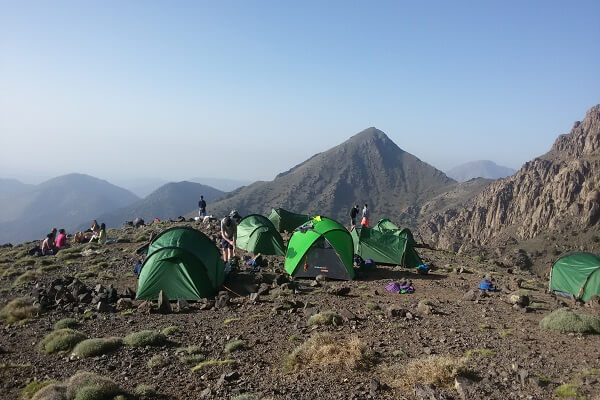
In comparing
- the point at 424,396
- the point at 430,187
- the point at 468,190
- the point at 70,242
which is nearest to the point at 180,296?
the point at 424,396

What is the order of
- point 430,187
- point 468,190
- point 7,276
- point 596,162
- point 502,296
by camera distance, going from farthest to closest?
point 430,187 → point 468,190 → point 596,162 → point 7,276 → point 502,296

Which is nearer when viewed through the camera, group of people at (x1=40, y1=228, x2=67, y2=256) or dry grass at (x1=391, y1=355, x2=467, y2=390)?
dry grass at (x1=391, y1=355, x2=467, y2=390)

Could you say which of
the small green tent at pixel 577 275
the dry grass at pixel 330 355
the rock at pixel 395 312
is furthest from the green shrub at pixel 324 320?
the small green tent at pixel 577 275

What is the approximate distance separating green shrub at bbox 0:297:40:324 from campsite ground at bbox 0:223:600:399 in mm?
372

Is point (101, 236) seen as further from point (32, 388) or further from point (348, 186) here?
point (348, 186)

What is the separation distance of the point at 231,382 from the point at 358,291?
27.1 feet

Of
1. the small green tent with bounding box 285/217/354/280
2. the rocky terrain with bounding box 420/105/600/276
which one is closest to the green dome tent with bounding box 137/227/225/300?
the small green tent with bounding box 285/217/354/280

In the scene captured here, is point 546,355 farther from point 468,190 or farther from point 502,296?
point 468,190

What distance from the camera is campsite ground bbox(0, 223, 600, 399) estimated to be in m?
7.46

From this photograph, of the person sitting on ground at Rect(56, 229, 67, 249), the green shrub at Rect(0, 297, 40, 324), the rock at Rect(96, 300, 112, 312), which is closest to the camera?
the green shrub at Rect(0, 297, 40, 324)

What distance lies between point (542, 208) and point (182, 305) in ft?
275

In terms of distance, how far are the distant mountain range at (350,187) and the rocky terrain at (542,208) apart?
26913 mm

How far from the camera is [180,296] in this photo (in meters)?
13.8

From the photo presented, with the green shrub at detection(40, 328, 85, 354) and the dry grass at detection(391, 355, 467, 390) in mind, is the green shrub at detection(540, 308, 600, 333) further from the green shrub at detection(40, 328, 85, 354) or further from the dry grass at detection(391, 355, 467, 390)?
the green shrub at detection(40, 328, 85, 354)
